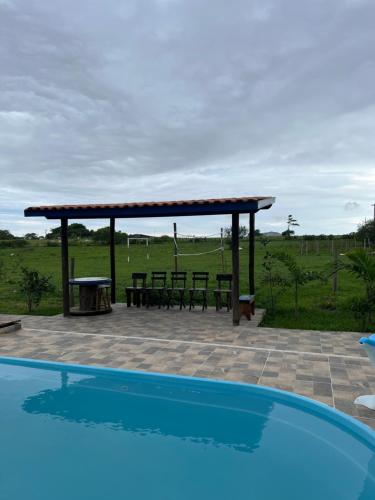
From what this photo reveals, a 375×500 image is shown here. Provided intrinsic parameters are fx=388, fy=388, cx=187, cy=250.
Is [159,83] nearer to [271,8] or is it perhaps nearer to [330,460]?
[271,8]

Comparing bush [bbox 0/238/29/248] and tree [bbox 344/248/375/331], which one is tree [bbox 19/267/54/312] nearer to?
tree [bbox 344/248/375/331]

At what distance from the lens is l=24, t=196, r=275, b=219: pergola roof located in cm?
690

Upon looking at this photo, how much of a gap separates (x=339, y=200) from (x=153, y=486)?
16884 millimetres

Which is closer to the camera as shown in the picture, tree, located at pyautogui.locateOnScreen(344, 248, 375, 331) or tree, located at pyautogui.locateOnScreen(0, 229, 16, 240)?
tree, located at pyautogui.locateOnScreen(344, 248, 375, 331)

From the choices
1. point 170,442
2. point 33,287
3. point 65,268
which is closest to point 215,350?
point 170,442

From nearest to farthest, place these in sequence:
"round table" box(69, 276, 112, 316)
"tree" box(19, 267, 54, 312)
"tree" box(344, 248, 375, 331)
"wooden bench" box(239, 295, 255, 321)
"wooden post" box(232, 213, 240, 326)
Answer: "tree" box(344, 248, 375, 331) → "wooden post" box(232, 213, 240, 326) → "wooden bench" box(239, 295, 255, 321) → "round table" box(69, 276, 112, 316) → "tree" box(19, 267, 54, 312)

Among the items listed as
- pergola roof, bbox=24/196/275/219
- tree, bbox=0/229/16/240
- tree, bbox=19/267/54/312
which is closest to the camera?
pergola roof, bbox=24/196/275/219

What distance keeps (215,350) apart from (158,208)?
126 inches

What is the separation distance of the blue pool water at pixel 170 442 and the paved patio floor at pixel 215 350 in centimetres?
27

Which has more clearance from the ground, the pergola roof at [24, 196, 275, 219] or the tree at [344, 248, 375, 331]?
the pergola roof at [24, 196, 275, 219]

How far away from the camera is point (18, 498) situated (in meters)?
2.84

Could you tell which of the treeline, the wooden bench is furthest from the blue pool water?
the treeline

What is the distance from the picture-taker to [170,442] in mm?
3648

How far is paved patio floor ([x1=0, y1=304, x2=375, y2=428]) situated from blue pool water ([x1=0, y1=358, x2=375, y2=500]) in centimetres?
27
